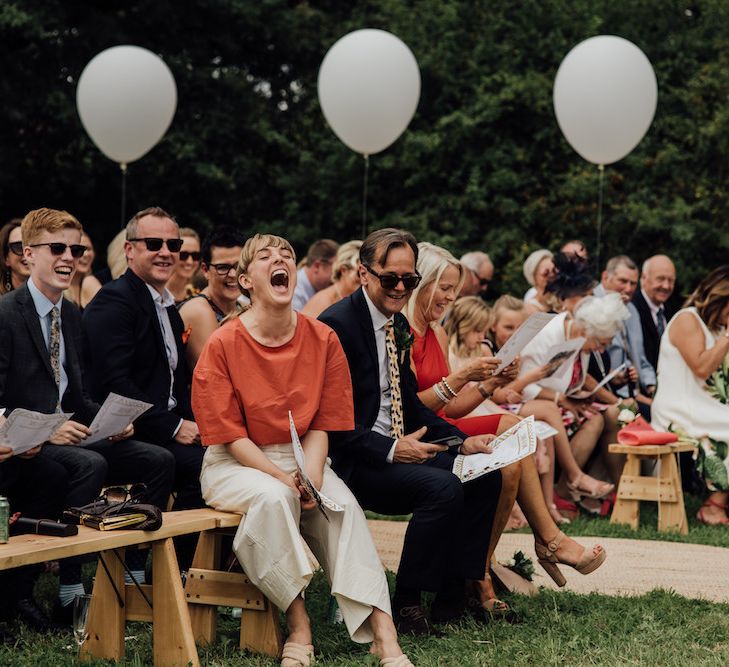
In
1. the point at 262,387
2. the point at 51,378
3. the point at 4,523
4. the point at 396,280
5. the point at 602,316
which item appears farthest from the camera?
the point at 602,316

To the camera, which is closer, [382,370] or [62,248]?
[62,248]

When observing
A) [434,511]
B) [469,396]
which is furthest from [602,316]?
[434,511]

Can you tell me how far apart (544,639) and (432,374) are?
5.09 ft

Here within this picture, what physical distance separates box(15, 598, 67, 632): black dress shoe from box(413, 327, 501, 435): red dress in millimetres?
2121

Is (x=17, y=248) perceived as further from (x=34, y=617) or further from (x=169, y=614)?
(x=169, y=614)

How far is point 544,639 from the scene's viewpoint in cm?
506

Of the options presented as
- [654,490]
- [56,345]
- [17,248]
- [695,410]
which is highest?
[17,248]

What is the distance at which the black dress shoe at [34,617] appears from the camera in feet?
17.1

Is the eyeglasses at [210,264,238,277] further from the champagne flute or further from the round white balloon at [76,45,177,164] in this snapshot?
the round white balloon at [76,45,177,164]

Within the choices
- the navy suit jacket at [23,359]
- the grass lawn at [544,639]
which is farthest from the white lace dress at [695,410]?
the navy suit jacket at [23,359]

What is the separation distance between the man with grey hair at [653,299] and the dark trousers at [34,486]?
5952 millimetres

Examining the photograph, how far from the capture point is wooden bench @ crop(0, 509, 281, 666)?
4.39m

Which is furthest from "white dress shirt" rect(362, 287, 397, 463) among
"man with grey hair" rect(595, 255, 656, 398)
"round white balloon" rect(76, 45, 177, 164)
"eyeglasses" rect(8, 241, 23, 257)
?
"round white balloon" rect(76, 45, 177, 164)

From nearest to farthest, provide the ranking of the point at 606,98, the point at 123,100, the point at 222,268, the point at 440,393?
the point at 440,393 < the point at 222,268 < the point at 606,98 < the point at 123,100
